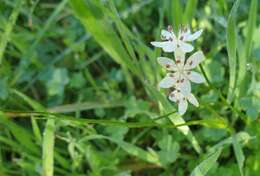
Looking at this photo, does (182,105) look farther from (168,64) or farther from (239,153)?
(239,153)

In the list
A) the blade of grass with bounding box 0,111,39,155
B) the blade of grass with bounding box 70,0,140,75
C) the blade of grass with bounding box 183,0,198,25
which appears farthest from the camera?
the blade of grass with bounding box 0,111,39,155

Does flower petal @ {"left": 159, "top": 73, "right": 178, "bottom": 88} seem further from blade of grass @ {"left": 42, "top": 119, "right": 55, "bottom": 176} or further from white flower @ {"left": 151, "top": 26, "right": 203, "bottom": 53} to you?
blade of grass @ {"left": 42, "top": 119, "right": 55, "bottom": 176}

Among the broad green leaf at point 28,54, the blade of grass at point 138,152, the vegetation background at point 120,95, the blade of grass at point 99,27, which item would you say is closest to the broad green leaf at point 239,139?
the vegetation background at point 120,95

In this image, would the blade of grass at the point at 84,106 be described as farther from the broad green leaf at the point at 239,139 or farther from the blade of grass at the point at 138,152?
the broad green leaf at the point at 239,139

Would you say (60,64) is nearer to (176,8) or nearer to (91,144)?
(91,144)

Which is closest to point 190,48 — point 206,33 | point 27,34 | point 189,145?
point 189,145

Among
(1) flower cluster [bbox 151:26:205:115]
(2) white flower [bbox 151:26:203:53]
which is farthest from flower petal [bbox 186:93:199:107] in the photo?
(2) white flower [bbox 151:26:203:53]

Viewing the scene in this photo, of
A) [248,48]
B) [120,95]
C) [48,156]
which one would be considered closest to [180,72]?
[248,48]
